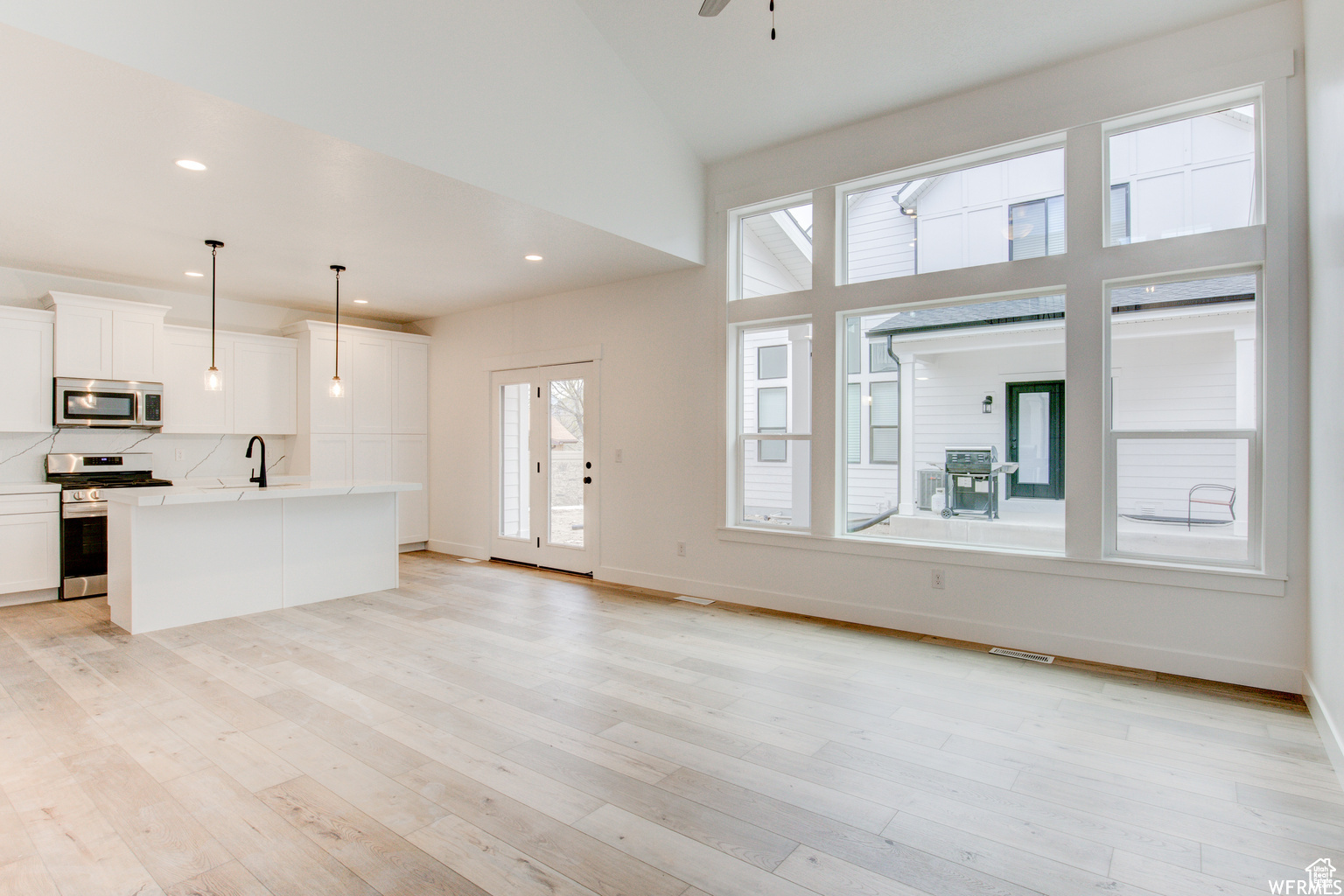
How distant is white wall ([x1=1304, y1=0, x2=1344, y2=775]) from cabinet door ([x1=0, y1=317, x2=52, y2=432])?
7.94m

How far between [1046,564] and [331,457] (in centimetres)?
635

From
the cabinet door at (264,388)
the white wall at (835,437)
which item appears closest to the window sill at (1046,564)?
the white wall at (835,437)

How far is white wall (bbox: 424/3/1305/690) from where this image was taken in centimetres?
335

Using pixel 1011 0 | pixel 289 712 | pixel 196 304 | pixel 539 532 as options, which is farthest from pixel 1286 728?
pixel 196 304

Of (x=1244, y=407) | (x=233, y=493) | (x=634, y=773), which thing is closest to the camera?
(x=634, y=773)

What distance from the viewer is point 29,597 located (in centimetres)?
513

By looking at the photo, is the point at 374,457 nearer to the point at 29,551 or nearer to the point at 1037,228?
the point at 29,551

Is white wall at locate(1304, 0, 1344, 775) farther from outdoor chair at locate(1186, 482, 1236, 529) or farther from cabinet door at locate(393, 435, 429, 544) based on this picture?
cabinet door at locate(393, 435, 429, 544)

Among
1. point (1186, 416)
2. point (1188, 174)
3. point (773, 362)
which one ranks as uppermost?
point (1188, 174)

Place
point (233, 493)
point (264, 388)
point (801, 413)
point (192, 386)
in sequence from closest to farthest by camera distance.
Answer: point (233, 493)
point (801, 413)
point (192, 386)
point (264, 388)

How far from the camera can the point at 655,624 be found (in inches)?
176

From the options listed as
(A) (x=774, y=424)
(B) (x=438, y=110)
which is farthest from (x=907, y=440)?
(B) (x=438, y=110)

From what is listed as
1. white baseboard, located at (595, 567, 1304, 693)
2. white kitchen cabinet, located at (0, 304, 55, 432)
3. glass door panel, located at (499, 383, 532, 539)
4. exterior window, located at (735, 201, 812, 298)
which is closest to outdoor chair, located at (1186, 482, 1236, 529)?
white baseboard, located at (595, 567, 1304, 693)

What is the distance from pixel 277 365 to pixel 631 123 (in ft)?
14.7
